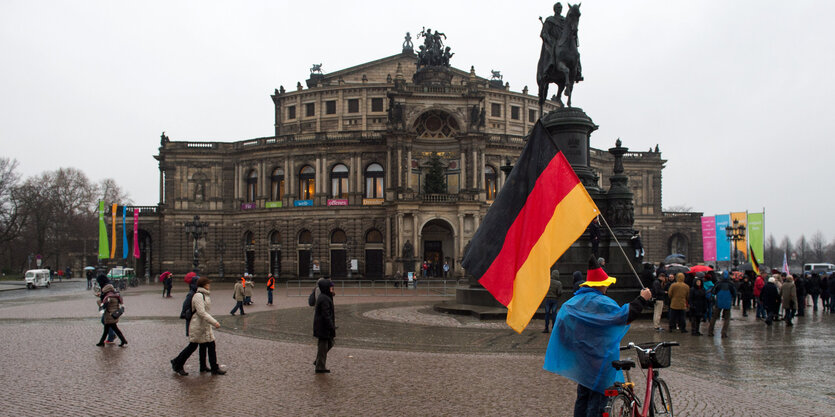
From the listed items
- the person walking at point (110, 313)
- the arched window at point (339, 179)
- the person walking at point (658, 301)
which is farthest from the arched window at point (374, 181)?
the person walking at point (110, 313)

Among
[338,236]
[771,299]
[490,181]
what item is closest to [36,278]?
[338,236]

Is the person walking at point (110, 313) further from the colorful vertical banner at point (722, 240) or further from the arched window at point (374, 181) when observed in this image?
the arched window at point (374, 181)

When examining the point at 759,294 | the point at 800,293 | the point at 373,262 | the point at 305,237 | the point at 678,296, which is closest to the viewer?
the point at 678,296

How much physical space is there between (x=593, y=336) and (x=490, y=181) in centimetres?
5201

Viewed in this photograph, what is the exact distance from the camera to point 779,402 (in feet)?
27.1

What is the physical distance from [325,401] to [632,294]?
1347 centimetres

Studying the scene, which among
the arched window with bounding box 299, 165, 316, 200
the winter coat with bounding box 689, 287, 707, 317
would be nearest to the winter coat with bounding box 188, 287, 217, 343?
the winter coat with bounding box 689, 287, 707, 317

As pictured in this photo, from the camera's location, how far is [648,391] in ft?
18.4

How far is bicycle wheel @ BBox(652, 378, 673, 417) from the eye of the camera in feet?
18.6

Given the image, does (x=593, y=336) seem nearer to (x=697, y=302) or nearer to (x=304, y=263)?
(x=697, y=302)

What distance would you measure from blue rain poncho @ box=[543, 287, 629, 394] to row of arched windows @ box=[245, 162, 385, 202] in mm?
51352

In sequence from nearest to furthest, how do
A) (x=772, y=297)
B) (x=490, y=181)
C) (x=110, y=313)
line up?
(x=110, y=313) → (x=772, y=297) → (x=490, y=181)

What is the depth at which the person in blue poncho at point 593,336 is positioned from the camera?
532 cm

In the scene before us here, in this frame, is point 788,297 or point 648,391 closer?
point 648,391
